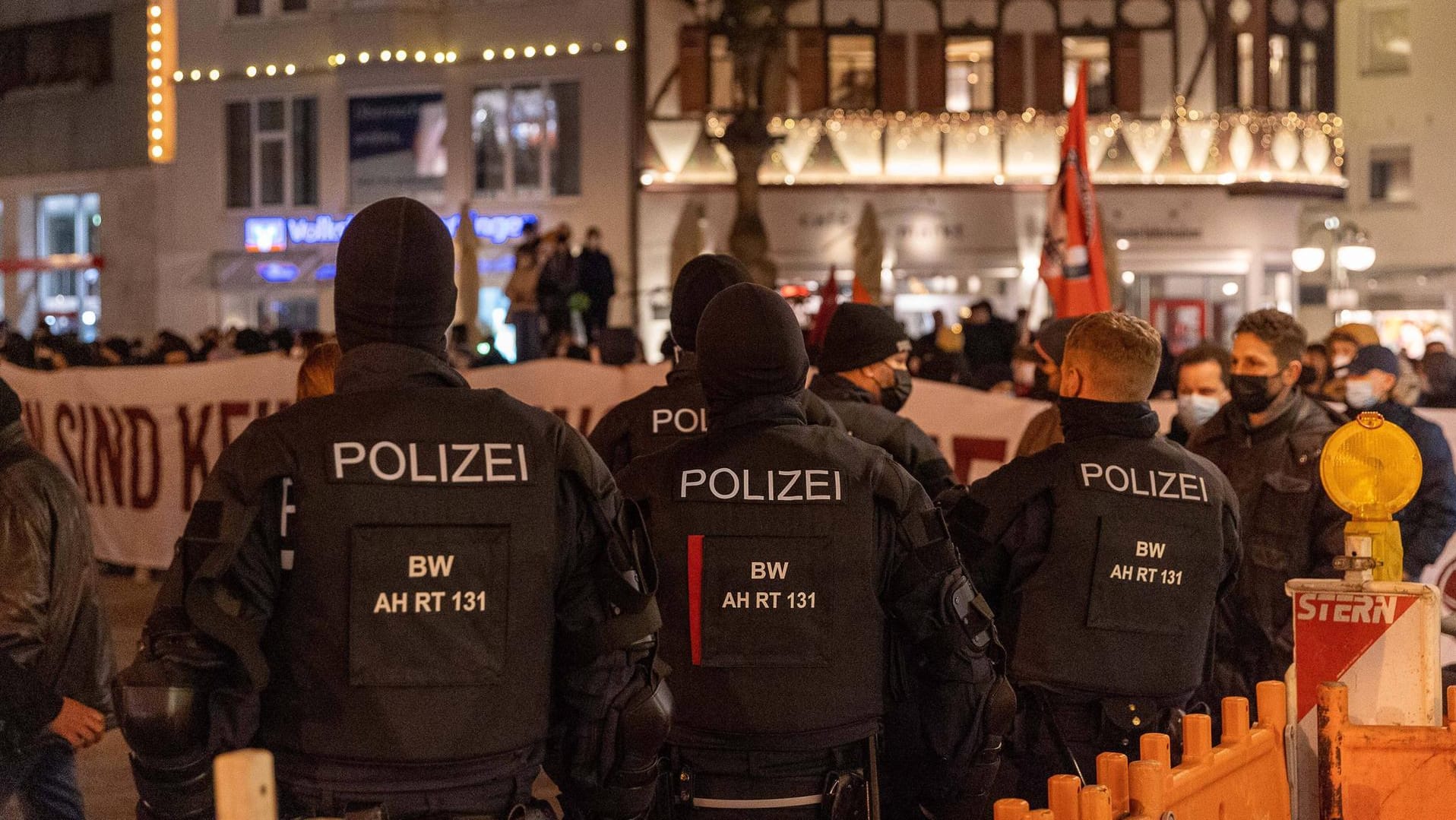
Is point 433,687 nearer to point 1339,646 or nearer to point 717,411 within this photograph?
point 717,411

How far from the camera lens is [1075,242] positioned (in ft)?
33.8

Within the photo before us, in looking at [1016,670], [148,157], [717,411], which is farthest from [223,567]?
[148,157]

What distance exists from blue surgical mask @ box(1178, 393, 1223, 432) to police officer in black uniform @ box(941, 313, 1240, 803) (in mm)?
2818

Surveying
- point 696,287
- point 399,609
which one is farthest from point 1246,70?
point 399,609

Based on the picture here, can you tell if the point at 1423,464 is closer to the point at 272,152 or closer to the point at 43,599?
the point at 43,599

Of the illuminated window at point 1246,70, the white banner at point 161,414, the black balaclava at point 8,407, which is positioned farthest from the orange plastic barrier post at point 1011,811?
the illuminated window at point 1246,70

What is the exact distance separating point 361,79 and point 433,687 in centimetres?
2834

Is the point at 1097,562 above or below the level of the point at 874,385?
below

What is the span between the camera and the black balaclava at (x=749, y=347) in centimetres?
415

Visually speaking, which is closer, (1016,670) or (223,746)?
(223,746)

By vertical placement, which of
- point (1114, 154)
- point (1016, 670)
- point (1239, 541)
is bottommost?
point (1016, 670)

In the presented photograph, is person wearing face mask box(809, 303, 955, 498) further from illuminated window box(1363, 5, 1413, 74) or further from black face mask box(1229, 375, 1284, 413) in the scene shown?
illuminated window box(1363, 5, 1413, 74)

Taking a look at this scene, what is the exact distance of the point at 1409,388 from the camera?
977 cm

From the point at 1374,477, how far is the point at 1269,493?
76.9 inches
